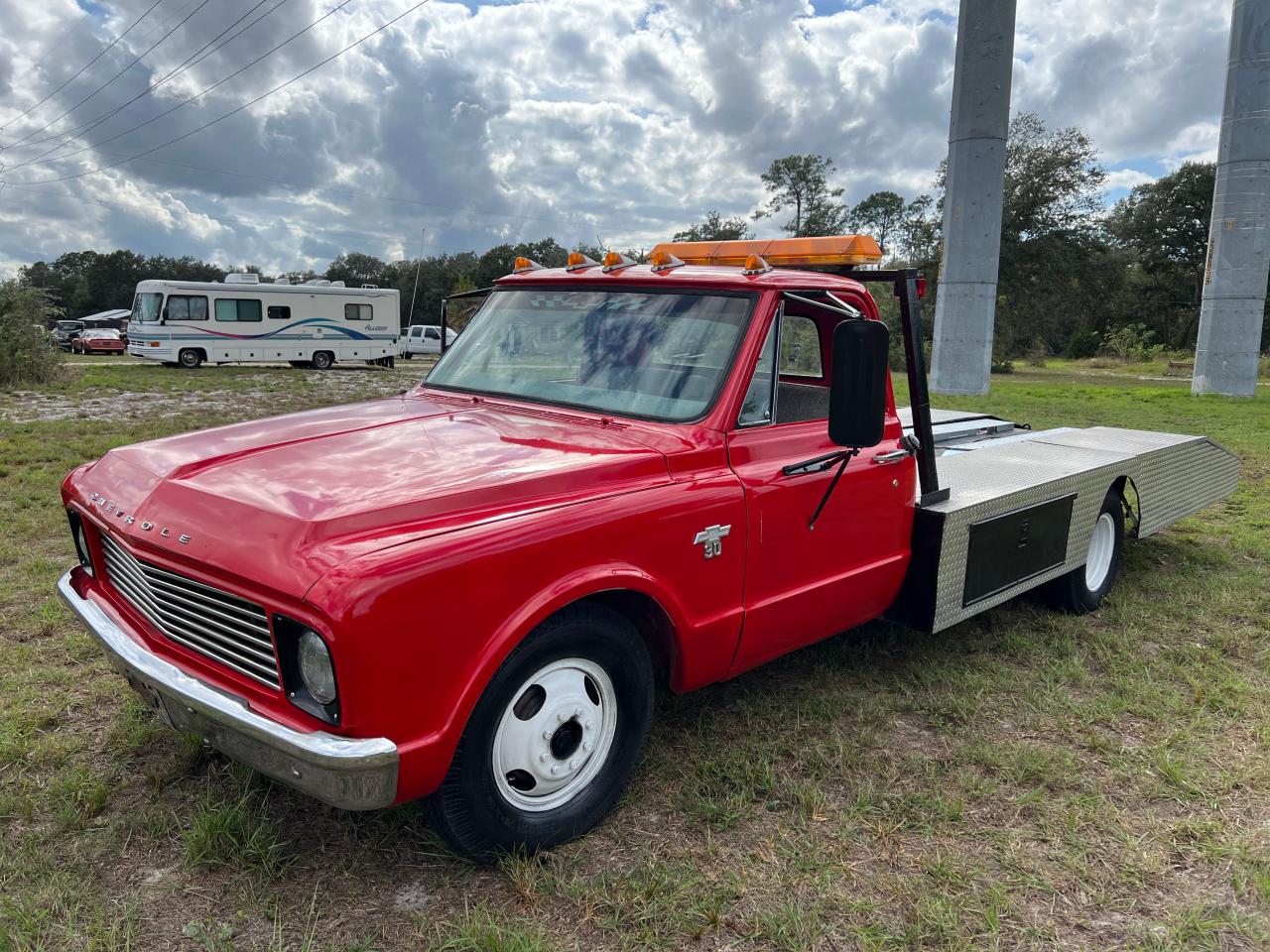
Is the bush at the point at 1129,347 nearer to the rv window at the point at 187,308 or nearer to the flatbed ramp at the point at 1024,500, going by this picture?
the rv window at the point at 187,308

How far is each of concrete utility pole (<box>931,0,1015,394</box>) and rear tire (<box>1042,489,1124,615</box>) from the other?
1346 centimetres

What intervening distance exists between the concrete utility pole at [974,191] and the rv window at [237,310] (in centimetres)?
2026

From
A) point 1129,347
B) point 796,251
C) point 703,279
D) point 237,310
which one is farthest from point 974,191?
point 1129,347

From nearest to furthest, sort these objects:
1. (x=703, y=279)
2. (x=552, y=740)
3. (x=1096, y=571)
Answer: (x=552, y=740), (x=703, y=279), (x=1096, y=571)

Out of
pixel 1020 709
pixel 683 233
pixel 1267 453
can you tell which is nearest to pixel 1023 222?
pixel 683 233

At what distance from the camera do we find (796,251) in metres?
4.18

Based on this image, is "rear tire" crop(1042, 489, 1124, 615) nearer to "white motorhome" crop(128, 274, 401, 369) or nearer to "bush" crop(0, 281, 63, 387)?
"bush" crop(0, 281, 63, 387)

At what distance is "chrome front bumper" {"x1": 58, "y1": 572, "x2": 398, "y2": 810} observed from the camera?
2236 millimetres

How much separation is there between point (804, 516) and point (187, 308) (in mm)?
27277

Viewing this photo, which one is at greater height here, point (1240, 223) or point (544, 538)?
point (1240, 223)

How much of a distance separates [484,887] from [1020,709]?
2.57 meters

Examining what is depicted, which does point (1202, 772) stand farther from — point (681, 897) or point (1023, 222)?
point (1023, 222)

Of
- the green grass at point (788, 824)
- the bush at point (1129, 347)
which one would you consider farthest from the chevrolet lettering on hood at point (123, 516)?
the bush at point (1129, 347)

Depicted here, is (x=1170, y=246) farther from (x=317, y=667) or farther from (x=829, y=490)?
(x=317, y=667)
